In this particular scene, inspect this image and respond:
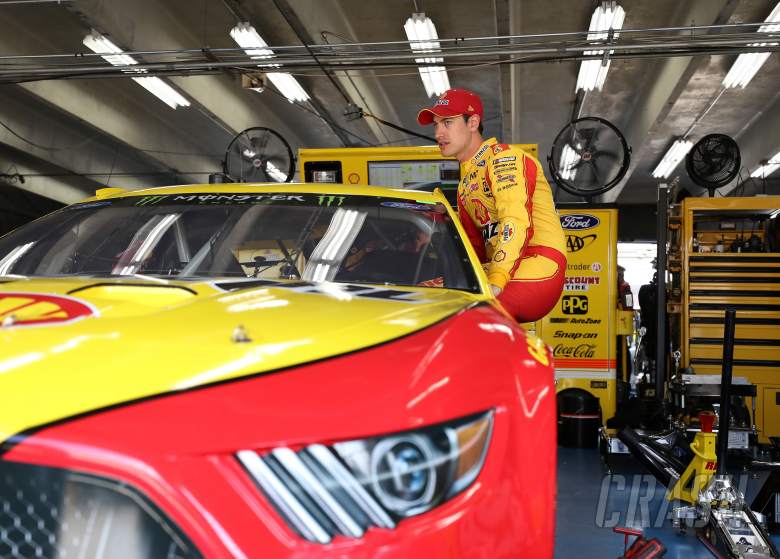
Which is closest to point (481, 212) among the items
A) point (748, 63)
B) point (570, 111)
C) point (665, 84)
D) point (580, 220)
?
point (580, 220)

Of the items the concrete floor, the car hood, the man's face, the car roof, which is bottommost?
the concrete floor

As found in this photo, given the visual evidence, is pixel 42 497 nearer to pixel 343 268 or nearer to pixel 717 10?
pixel 343 268

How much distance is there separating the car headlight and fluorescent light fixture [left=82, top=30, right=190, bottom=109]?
872cm

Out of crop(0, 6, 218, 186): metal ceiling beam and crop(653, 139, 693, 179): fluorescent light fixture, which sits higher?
crop(0, 6, 218, 186): metal ceiling beam

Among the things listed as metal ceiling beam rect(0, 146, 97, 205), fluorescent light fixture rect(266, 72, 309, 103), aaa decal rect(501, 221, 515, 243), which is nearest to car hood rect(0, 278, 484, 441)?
aaa decal rect(501, 221, 515, 243)

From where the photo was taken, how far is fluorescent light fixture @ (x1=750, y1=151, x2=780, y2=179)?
1474 centimetres

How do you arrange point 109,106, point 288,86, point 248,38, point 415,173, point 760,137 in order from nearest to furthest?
point 415,173
point 248,38
point 288,86
point 109,106
point 760,137

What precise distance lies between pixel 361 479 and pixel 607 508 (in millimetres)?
4468

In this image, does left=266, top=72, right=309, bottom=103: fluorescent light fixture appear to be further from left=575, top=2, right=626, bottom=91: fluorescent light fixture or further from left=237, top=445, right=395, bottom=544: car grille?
left=237, top=445, right=395, bottom=544: car grille

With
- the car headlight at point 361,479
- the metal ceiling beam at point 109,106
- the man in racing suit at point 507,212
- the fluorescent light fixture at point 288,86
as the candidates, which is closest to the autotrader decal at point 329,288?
the car headlight at point 361,479

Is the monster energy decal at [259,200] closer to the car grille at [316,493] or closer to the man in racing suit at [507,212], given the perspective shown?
the man in racing suit at [507,212]

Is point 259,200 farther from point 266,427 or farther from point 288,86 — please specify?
point 288,86

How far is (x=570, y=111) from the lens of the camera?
44.3 feet

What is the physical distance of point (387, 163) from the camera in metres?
6.94
